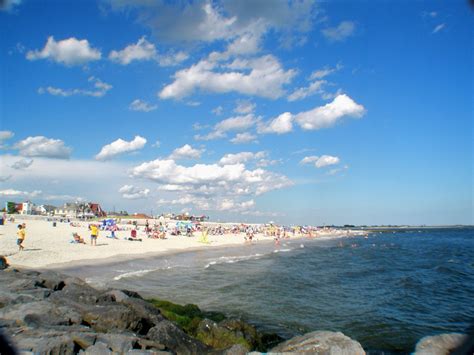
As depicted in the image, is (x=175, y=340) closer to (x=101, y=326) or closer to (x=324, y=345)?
(x=101, y=326)

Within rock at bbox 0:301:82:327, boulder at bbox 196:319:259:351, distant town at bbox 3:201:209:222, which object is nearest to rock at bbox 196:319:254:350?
boulder at bbox 196:319:259:351

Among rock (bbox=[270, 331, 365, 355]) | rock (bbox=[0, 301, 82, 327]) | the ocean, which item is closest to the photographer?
rock (bbox=[270, 331, 365, 355])

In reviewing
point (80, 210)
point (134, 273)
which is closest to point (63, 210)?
point (80, 210)

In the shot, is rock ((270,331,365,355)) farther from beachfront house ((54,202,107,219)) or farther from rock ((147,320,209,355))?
beachfront house ((54,202,107,219))

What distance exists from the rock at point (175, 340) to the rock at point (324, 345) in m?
1.62

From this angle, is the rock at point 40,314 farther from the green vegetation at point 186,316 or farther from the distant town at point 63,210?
the distant town at point 63,210

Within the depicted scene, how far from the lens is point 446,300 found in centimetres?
1661

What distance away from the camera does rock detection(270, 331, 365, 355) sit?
6.36 meters

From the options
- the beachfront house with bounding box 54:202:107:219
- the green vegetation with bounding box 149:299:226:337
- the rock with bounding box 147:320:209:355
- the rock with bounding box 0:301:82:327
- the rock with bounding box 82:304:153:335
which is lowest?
the green vegetation with bounding box 149:299:226:337

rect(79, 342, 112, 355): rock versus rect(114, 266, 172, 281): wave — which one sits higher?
rect(79, 342, 112, 355): rock

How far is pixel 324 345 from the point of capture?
6570 millimetres

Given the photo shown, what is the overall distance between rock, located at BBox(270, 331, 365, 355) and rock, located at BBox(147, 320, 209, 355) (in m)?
1.62

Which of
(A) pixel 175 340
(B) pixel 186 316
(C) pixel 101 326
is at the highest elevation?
(C) pixel 101 326

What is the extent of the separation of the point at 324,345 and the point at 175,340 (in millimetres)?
2911
